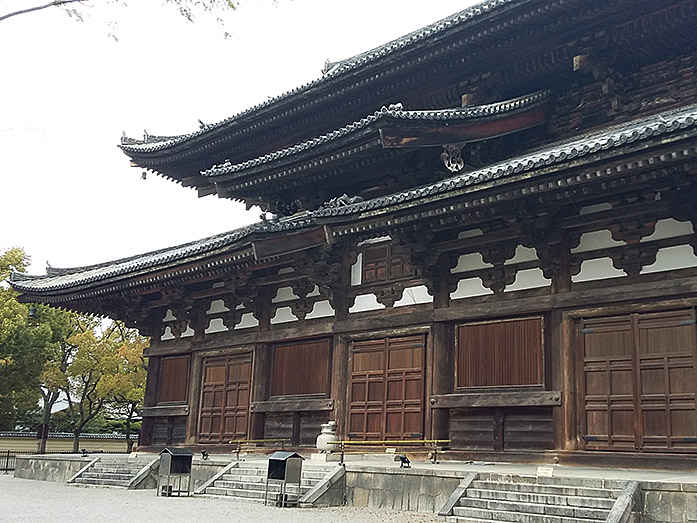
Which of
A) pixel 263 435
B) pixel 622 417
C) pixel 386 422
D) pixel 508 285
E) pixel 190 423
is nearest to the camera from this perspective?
pixel 622 417

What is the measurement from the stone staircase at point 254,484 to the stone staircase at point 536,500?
310 centimetres

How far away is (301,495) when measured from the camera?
39.5ft

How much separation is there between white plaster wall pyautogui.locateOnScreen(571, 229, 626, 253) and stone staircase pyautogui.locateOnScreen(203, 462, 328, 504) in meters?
5.85

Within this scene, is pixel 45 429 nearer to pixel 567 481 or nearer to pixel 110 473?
pixel 110 473

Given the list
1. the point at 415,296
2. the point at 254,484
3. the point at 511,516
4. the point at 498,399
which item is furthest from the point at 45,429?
the point at 511,516

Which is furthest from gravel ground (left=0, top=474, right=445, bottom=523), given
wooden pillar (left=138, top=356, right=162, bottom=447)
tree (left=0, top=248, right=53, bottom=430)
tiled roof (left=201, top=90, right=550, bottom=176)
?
tree (left=0, top=248, right=53, bottom=430)

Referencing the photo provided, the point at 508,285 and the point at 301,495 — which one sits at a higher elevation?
the point at 508,285

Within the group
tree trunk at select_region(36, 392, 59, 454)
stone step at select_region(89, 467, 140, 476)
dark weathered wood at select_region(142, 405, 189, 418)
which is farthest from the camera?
tree trunk at select_region(36, 392, 59, 454)

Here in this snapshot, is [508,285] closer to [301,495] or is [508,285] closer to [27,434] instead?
[301,495]

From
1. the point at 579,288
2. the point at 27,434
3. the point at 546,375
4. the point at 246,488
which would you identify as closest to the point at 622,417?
the point at 546,375

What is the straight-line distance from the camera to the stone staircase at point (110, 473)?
1623cm

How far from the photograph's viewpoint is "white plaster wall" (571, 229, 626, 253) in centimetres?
1188

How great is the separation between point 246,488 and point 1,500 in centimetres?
472

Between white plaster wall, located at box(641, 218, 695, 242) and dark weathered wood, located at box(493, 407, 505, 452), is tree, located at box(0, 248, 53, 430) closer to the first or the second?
dark weathered wood, located at box(493, 407, 505, 452)
